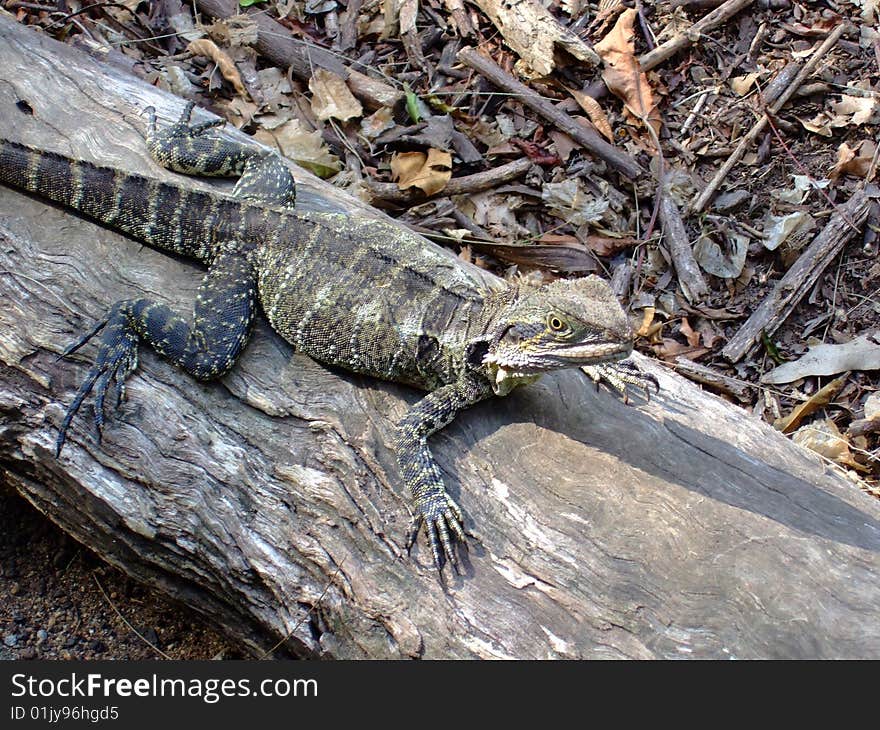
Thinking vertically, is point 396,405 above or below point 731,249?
below

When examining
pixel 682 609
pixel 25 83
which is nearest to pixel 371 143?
pixel 25 83

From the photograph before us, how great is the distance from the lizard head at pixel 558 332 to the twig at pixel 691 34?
4.30 meters

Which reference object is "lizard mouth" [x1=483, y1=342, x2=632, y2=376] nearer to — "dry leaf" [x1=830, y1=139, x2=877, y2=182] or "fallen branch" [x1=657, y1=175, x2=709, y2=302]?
"fallen branch" [x1=657, y1=175, x2=709, y2=302]

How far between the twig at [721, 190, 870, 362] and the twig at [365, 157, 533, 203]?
2.64 metres

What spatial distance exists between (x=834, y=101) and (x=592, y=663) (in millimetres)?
6284

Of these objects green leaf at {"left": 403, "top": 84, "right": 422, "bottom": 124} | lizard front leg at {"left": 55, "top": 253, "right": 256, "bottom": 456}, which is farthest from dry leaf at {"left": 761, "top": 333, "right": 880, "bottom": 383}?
lizard front leg at {"left": 55, "top": 253, "right": 256, "bottom": 456}

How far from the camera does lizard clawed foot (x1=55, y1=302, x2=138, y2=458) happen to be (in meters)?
4.91

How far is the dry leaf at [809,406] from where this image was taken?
6.85 metres

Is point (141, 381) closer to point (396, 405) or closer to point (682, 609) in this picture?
point (396, 405)

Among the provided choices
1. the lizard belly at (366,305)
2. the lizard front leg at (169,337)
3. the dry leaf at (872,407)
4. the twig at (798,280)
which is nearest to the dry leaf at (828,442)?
the dry leaf at (872,407)

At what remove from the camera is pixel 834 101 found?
7.85 meters

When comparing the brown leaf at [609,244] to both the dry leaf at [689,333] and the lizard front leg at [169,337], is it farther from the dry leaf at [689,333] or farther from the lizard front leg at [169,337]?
the lizard front leg at [169,337]

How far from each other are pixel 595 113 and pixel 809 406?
3551 mm

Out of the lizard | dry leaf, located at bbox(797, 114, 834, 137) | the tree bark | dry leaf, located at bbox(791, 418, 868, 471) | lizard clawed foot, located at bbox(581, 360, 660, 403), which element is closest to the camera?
the tree bark
